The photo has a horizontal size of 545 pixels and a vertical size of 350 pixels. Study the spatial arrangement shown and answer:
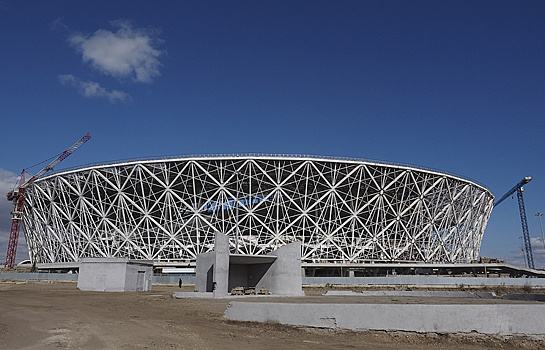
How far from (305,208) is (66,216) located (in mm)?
33094

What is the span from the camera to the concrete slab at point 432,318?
8.80 metres

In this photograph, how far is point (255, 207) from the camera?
51.3 meters

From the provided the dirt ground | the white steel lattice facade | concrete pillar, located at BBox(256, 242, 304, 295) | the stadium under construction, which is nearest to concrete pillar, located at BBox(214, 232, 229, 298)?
concrete pillar, located at BBox(256, 242, 304, 295)

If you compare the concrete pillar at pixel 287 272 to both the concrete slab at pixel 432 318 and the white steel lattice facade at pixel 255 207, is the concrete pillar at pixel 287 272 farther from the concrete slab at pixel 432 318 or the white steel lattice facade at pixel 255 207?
the white steel lattice facade at pixel 255 207

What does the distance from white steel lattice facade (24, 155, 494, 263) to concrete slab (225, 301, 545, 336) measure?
40132mm

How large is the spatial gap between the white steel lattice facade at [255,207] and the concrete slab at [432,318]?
40.1 m

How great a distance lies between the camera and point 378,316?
9.52 metres

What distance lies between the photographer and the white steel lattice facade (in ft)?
169

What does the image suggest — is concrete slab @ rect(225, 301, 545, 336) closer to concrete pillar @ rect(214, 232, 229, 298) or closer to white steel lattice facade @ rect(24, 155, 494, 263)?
concrete pillar @ rect(214, 232, 229, 298)

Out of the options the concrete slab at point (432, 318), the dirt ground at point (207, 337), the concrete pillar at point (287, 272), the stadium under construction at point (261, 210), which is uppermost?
the stadium under construction at point (261, 210)

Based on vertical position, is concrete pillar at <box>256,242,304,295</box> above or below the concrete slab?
above

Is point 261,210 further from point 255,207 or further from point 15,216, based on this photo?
A: point 15,216

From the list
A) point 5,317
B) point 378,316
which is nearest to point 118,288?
point 5,317

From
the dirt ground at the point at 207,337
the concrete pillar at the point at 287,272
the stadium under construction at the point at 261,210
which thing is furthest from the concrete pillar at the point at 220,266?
the stadium under construction at the point at 261,210
